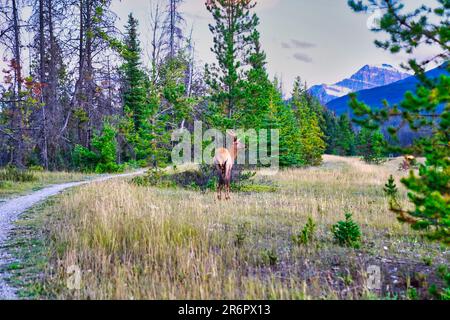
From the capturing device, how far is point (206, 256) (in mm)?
5227

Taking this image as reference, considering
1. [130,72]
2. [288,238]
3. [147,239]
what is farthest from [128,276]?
[130,72]

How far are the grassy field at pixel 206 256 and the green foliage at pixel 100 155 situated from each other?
12077mm

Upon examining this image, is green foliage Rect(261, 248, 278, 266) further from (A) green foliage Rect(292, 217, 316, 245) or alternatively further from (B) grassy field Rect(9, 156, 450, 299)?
(A) green foliage Rect(292, 217, 316, 245)

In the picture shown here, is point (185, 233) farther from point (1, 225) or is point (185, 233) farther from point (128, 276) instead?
point (1, 225)

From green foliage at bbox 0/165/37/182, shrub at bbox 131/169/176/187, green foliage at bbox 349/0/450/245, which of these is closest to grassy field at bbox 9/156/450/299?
green foliage at bbox 349/0/450/245

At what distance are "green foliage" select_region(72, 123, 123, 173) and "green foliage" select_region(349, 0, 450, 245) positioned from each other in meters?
18.0

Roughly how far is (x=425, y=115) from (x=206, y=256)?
3.52 meters

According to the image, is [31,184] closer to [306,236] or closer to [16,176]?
[16,176]

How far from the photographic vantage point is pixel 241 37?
628 inches

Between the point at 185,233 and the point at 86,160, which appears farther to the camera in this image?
the point at 86,160

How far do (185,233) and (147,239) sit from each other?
72cm

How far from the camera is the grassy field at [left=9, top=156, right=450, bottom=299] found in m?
4.06

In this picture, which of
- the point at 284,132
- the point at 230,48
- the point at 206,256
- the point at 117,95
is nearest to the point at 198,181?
the point at 230,48

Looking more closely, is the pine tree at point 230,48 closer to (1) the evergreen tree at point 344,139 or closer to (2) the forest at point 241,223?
(2) the forest at point 241,223
